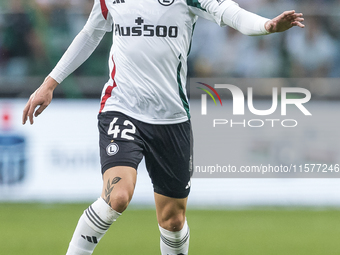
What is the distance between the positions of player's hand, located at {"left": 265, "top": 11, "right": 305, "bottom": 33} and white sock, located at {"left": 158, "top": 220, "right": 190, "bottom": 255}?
1.58 m

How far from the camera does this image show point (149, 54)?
3.58 m

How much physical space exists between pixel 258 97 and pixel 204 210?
167cm

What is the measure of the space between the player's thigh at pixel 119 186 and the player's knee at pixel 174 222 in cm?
60

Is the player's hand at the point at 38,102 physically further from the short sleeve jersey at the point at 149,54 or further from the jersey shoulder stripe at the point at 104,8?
the jersey shoulder stripe at the point at 104,8

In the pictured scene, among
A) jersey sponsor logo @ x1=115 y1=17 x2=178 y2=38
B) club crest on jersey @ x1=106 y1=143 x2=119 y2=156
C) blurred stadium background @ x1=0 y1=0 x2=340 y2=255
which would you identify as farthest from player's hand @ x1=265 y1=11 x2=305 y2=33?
blurred stadium background @ x1=0 y1=0 x2=340 y2=255

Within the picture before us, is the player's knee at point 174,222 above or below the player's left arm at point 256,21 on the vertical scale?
below

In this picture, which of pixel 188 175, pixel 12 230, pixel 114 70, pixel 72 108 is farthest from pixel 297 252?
pixel 72 108

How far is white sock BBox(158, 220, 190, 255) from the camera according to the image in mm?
3848

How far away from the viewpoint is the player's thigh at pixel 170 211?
3723 millimetres

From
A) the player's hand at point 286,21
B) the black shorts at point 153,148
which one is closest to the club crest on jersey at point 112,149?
the black shorts at point 153,148

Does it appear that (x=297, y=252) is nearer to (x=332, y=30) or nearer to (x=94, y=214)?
(x=94, y=214)

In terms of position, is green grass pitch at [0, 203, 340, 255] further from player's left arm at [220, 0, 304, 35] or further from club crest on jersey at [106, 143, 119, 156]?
player's left arm at [220, 0, 304, 35]

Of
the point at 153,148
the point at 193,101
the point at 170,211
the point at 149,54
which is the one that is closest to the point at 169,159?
Result: the point at 153,148

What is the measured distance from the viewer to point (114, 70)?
3.70m
